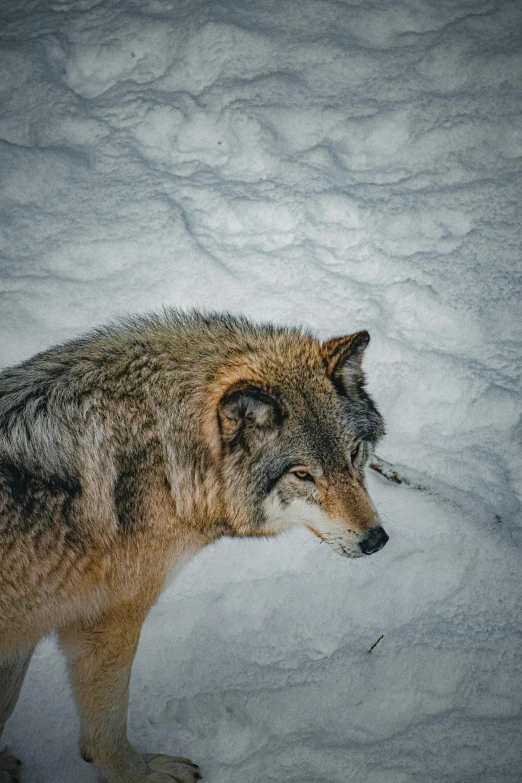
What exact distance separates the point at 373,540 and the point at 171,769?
162 cm

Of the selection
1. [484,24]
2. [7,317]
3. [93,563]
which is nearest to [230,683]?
[93,563]

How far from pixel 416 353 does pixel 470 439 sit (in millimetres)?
746

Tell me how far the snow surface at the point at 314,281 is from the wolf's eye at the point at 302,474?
1.17m

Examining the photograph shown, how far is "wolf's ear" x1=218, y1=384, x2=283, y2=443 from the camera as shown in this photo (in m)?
2.21

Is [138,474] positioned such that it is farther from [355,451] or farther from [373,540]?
[373,540]

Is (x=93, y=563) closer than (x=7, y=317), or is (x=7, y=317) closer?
(x=93, y=563)

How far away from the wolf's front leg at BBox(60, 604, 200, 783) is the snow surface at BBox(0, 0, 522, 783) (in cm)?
42

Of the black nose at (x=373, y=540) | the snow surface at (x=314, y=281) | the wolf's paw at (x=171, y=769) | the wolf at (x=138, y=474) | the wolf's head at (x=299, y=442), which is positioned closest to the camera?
the wolf at (x=138, y=474)

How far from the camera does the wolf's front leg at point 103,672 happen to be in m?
2.37

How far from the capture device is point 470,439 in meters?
3.62

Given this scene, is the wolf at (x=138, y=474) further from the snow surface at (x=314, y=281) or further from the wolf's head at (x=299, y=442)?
the snow surface at (x=314, y=281)

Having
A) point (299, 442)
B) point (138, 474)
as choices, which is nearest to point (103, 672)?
point (138, 474)

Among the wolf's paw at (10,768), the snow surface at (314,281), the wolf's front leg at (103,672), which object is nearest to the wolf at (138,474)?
the wolf's front leg at (103,672)

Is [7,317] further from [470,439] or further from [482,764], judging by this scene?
[482,764]
